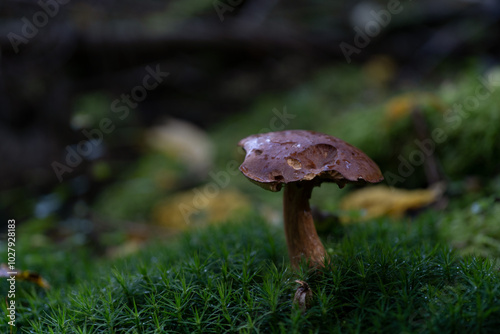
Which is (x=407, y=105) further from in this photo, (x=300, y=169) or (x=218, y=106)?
(x=218, y=106)

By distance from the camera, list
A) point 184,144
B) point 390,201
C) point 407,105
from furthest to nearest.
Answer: point 184,144 → point 407,105 → point 390,201

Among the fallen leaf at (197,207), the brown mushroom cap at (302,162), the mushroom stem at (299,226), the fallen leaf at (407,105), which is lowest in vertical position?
the fallen leaf at (197,207)

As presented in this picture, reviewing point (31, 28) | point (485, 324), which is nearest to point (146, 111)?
point (31, 28)

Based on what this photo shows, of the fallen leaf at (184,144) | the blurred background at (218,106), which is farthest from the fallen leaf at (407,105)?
the fallen leaf at (184,144)

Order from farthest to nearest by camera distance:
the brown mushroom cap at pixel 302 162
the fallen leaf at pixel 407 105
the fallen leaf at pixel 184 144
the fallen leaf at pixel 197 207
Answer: the fallen leaf at pixel 184 144, the fallen leaf at pixel 197 207, the fallen leaf at pixel 407 105, the brown mushroom cap at pixel 302 162

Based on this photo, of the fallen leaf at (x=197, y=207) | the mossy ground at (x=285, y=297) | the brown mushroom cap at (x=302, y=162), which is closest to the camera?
the mossy ground at (x=285, y=297)

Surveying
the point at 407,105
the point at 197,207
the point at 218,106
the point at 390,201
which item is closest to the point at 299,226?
the point at 390,201

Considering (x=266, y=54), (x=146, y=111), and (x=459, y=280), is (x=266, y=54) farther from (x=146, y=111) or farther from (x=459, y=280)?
(x=459, y=280)

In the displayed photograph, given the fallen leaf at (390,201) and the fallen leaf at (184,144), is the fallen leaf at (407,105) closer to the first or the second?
the fallen leaf at (390,201)
